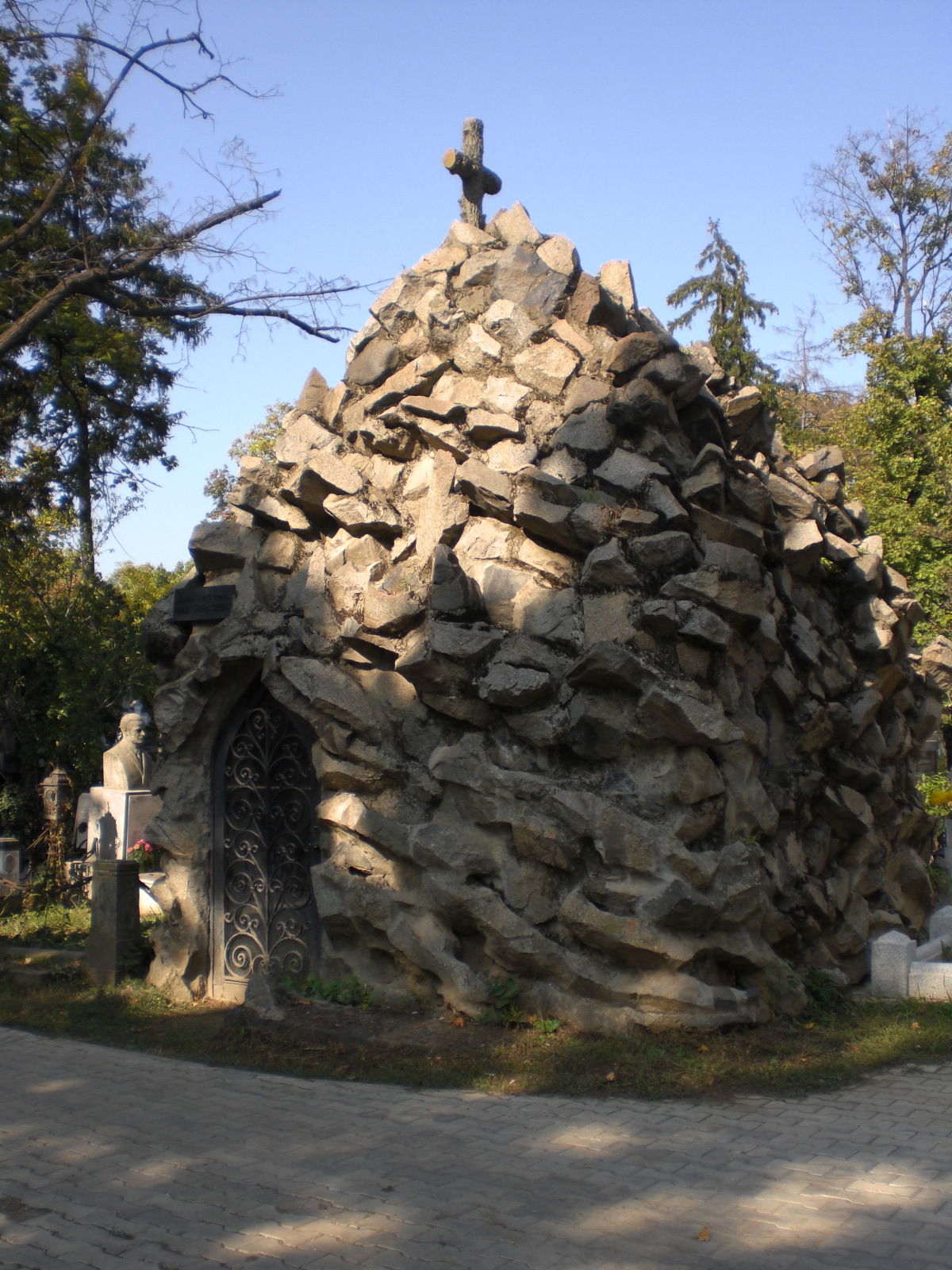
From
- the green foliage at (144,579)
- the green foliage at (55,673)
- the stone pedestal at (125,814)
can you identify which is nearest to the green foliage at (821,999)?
the stone pedestal at (125,814)

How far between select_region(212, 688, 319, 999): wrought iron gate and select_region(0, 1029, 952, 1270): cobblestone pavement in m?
1.94

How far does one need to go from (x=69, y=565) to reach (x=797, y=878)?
679 inches

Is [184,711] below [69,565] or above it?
below

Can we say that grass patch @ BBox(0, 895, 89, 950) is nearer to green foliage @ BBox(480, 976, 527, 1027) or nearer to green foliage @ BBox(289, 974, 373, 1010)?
green foliage @ BBox(289, 974, 373, 1010)

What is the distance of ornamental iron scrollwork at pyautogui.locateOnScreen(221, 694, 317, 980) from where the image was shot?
8.80m

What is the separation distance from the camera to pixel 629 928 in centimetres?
714

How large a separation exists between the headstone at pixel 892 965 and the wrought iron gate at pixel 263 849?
428 cm

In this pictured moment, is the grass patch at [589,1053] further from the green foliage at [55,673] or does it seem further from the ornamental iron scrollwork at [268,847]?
the green foliage at [55,673]

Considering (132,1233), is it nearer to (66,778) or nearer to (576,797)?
(576,797)

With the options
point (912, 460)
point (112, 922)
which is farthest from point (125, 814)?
point (912, 460)

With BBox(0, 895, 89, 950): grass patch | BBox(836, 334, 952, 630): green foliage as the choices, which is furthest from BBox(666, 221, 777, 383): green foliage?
BBox(0, 895, 89, 950): grass patch

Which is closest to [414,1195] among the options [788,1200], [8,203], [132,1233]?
[132,1233]

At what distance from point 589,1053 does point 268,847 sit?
10.6ft

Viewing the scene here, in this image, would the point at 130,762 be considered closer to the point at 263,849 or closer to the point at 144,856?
the point at 144,856
